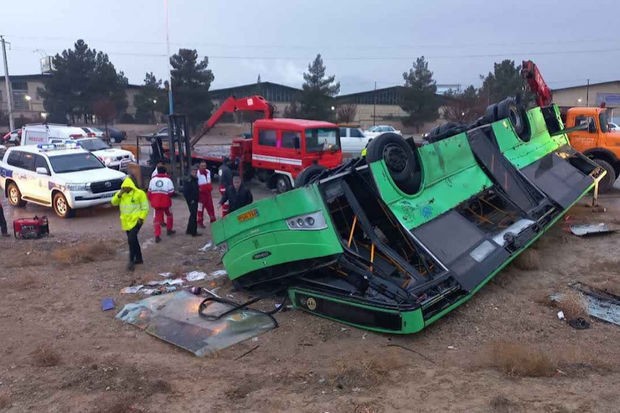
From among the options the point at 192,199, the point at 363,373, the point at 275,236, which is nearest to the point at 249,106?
the point at 192,199

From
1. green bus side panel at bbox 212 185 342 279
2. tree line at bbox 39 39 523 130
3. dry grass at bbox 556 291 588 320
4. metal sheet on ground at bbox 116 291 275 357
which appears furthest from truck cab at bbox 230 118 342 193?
tree line at bbox 39 39 523 130

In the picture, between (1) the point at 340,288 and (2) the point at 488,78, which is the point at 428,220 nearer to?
(1) the point at 340,288

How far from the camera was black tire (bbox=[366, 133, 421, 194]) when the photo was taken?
270 inches

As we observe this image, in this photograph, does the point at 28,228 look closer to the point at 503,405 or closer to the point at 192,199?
the point at 192,199

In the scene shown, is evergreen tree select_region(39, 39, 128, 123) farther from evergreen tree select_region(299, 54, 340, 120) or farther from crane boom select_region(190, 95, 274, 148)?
crane boom select_region(190, 95, 274, 148)

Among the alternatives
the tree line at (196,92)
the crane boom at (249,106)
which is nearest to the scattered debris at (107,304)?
the crane boom at (249,106)

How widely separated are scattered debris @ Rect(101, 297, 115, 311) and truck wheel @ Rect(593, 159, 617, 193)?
38.8ft

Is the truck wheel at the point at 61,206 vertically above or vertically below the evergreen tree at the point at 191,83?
below

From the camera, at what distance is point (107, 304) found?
704 cm

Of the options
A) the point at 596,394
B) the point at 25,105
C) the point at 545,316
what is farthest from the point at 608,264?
the point at 25,105

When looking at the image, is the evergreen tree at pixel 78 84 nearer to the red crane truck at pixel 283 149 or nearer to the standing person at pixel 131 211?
the red crane truck at pixel 283 149

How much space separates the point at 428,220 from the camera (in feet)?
22.0

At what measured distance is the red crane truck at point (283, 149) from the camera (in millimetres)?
15047

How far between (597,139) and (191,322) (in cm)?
1193
